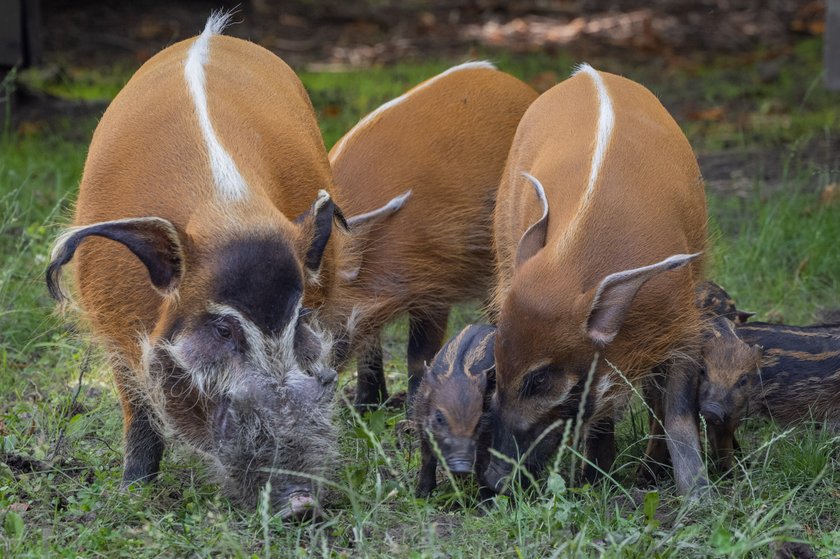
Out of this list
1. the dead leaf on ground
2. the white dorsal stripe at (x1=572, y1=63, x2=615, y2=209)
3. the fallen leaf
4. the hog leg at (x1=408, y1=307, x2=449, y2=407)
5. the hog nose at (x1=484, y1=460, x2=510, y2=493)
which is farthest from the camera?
the dead leaf on ground

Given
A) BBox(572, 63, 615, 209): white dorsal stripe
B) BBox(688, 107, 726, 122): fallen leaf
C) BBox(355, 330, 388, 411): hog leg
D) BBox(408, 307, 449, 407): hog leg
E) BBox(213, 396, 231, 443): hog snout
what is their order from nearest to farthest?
BBox(213, 396, 231, 443): hog snout
BBox(572, 63, 615, 209): white dorsal stripe
BBox(355, 330, 388, 411): hog leg
BBox(408, 307, 449, 407): hog leg
BBox(688, 107, 726, 122): fallen leaf

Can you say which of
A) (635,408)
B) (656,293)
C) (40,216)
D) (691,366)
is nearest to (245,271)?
(656,293)

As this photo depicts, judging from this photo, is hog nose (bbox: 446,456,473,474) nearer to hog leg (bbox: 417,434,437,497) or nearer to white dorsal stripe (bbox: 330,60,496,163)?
hog leg (bbox: 417,434,437,497)

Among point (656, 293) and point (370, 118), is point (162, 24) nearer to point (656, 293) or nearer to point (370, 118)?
point (370, 118)

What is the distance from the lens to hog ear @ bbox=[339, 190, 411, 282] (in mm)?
4617

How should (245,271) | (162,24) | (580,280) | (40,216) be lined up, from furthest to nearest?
1. (162,24)
2. (40,216)
3. (580,280)
4. (245,271)

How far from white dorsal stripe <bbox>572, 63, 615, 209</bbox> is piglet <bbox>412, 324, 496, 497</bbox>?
0.54 m

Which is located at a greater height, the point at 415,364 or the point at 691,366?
the point at 691,366

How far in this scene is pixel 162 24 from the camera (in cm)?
1201

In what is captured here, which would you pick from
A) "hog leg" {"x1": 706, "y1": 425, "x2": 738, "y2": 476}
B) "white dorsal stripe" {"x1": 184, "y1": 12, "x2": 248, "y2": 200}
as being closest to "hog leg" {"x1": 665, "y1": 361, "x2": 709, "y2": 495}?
"hog leg" {"x1": 706, "y1": 425, "x2": 738, "y2": 476}

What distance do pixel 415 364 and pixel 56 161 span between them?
3017mm

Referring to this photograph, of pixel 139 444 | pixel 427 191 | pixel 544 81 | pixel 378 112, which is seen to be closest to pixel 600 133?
pixel 427 191

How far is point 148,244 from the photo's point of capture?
3221 mm

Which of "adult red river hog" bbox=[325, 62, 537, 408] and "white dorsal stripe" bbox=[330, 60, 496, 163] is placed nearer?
"adult red river hog" bbox=[325, 62, 537, 408]
